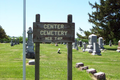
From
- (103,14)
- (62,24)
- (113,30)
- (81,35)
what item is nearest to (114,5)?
(103,14)

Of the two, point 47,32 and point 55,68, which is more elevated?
point 47,32

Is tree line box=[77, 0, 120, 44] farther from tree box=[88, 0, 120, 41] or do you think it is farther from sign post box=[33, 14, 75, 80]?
sign post box=[33, 14, 75, 80]

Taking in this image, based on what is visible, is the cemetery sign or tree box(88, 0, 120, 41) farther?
tree box(88, 0, 120, 41)

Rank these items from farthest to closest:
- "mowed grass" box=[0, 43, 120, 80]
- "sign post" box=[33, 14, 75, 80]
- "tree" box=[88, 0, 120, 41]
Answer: "tree" box=[88, 0, 120, 41]
"mowed grass" box=[0, 43, 120, 80]
"sign post" box=[33, 14, 75, 80]

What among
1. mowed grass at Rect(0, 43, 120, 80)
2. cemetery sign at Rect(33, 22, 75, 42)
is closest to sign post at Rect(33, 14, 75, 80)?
cemetery sign at Rect(33, 22, 75, 42)

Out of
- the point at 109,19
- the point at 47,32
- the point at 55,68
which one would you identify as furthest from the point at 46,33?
the point at 109,19

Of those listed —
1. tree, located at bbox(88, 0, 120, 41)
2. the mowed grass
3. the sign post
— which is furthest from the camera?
tree, located at bbox(88, 0, 120, 41)

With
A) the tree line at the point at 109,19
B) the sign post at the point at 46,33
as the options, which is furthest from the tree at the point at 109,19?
the sign post at the point at 46,33

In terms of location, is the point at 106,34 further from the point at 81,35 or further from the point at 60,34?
the point at 60,34

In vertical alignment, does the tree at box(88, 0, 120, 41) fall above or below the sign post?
above

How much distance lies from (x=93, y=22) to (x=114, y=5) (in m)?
5.95

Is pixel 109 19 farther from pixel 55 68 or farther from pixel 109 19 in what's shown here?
pixel 55 68

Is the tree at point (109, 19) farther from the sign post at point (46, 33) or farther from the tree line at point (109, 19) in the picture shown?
the sign post at point (46, 33)

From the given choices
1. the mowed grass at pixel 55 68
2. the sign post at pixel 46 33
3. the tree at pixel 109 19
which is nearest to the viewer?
the sign post at pixel 46 33
